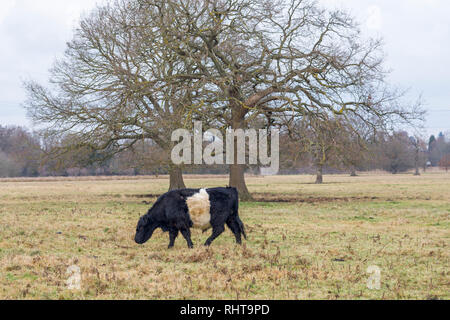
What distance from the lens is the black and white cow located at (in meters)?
10.6

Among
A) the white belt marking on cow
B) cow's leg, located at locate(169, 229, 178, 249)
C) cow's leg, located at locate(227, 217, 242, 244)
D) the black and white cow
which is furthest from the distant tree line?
cow's leg, located at locate(169, 229, 178, 249)

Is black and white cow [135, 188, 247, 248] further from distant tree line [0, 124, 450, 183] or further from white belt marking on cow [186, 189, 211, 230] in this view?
distant tree line [0, 124, 450, 183]

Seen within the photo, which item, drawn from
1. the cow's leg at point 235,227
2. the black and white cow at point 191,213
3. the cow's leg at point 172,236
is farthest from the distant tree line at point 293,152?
the cow's leg at point 172,236

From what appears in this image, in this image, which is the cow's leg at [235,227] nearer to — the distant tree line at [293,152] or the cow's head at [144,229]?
the cow's head at [144,229]

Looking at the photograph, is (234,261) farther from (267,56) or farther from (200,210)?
(267,56)

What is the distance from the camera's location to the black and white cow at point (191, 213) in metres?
10.6

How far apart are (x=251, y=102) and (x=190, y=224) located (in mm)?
12978

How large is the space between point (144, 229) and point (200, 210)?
1.49 meters

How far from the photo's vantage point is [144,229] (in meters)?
11.0

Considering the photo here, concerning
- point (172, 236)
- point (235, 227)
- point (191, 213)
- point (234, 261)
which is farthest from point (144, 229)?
point (234, 261)

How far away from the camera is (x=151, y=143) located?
98.6 ft
